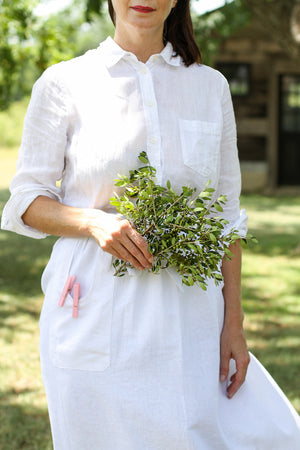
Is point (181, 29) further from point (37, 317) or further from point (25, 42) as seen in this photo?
point (25, 42)

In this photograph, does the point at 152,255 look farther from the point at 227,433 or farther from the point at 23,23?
the point at 23,23

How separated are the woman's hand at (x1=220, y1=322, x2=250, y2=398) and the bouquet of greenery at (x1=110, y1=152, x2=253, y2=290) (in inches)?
10.0

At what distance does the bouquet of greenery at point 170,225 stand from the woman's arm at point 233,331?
0.22 m

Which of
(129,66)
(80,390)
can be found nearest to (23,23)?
(129,66)

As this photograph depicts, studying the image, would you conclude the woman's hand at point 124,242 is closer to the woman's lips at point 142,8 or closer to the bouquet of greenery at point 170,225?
the bouquet of greenery at point 170,225

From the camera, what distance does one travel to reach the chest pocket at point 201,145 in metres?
1.84

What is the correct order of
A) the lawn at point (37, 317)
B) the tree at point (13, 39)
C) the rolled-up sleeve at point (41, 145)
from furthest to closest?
the tree at point (13, 39) → the lawn at point (37, 317) → the rolled-up sleeve at point (41, 145)

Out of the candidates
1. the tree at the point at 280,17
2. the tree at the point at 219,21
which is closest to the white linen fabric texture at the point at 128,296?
the tree at the point at 280,17

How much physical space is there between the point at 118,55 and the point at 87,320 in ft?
2.53

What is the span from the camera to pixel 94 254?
179 centimetres

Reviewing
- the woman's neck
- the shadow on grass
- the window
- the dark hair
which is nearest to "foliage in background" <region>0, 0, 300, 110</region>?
the shadow on grass

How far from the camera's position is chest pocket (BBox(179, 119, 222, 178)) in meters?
1.84

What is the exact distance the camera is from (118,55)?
6.14 feet

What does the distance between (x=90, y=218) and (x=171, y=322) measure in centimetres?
36
